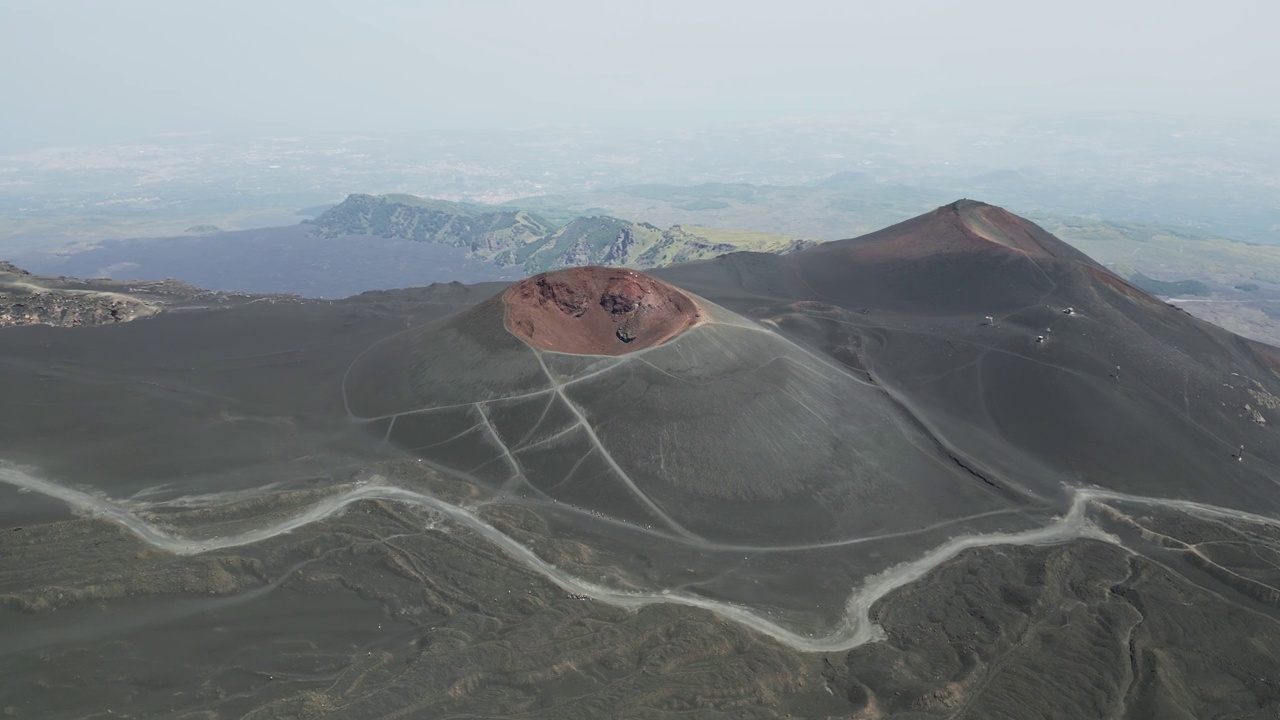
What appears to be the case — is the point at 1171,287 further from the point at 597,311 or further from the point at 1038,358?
the point at 597,311

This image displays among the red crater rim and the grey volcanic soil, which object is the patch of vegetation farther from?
the red crater rim

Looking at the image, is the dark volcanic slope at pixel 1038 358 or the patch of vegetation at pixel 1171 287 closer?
the dark volcanic slope at pixel 1038 358

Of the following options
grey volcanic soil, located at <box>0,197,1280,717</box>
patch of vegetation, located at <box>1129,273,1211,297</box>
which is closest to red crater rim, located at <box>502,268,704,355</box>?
grey volcanic soil, located at <box>0,197,1280,717</box>

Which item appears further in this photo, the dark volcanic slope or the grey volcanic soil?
the dark volcanic slope

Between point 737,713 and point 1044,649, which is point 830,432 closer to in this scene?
point 1044,649

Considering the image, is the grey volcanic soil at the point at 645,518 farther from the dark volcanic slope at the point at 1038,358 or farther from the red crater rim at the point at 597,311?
the red crater rim at the point at 597,311

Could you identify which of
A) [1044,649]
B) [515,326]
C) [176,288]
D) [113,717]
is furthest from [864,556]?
[176,288]

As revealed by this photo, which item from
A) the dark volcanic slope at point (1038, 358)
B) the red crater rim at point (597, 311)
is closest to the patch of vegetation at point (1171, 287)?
the dark volcanic slope at point (1038, 358)
